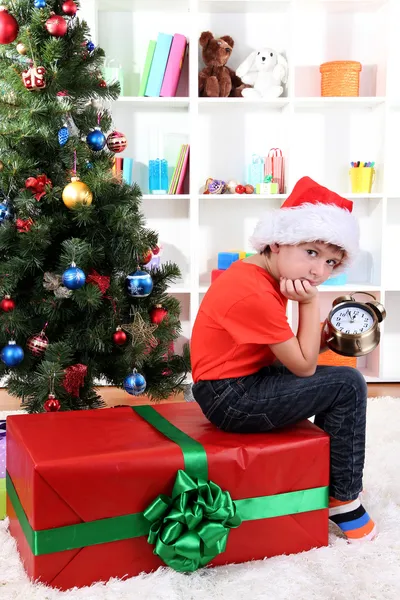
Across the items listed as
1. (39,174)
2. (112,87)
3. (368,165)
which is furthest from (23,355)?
(368,165)

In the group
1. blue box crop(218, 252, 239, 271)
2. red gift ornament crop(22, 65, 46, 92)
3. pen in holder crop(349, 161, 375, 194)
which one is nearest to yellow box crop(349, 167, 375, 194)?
pen in holder crop(349, 161, 375, 194)

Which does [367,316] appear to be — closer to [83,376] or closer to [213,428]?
[213,428]

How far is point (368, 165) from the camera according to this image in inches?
136

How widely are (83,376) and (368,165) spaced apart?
1.98m

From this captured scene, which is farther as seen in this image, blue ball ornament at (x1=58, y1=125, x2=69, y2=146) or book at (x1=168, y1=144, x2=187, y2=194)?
book at (x1=168, y1=144, x2=187, y2=194)

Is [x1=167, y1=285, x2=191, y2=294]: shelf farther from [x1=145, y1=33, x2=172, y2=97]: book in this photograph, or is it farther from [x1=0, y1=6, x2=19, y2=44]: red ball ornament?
[x1=0, y1=6, x2=19, y2=44]: red ball ornament

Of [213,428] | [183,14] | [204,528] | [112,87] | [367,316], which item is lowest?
[204,528]

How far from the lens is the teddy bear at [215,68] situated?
3.31 metres

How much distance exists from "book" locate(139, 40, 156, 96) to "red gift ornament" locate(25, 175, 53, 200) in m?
1.39

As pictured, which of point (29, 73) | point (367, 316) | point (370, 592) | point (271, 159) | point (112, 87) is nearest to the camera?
point (370, 592)

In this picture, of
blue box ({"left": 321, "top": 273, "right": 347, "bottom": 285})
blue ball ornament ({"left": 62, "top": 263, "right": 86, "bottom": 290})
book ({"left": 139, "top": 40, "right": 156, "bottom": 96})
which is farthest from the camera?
blue box ({"left": 321, "top": 273, "right": 347, "bottom": 285})

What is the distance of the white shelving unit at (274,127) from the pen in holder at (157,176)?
0.23ft

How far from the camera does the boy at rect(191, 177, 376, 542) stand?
5.28 feet

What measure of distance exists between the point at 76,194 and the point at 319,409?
3.04 ft
